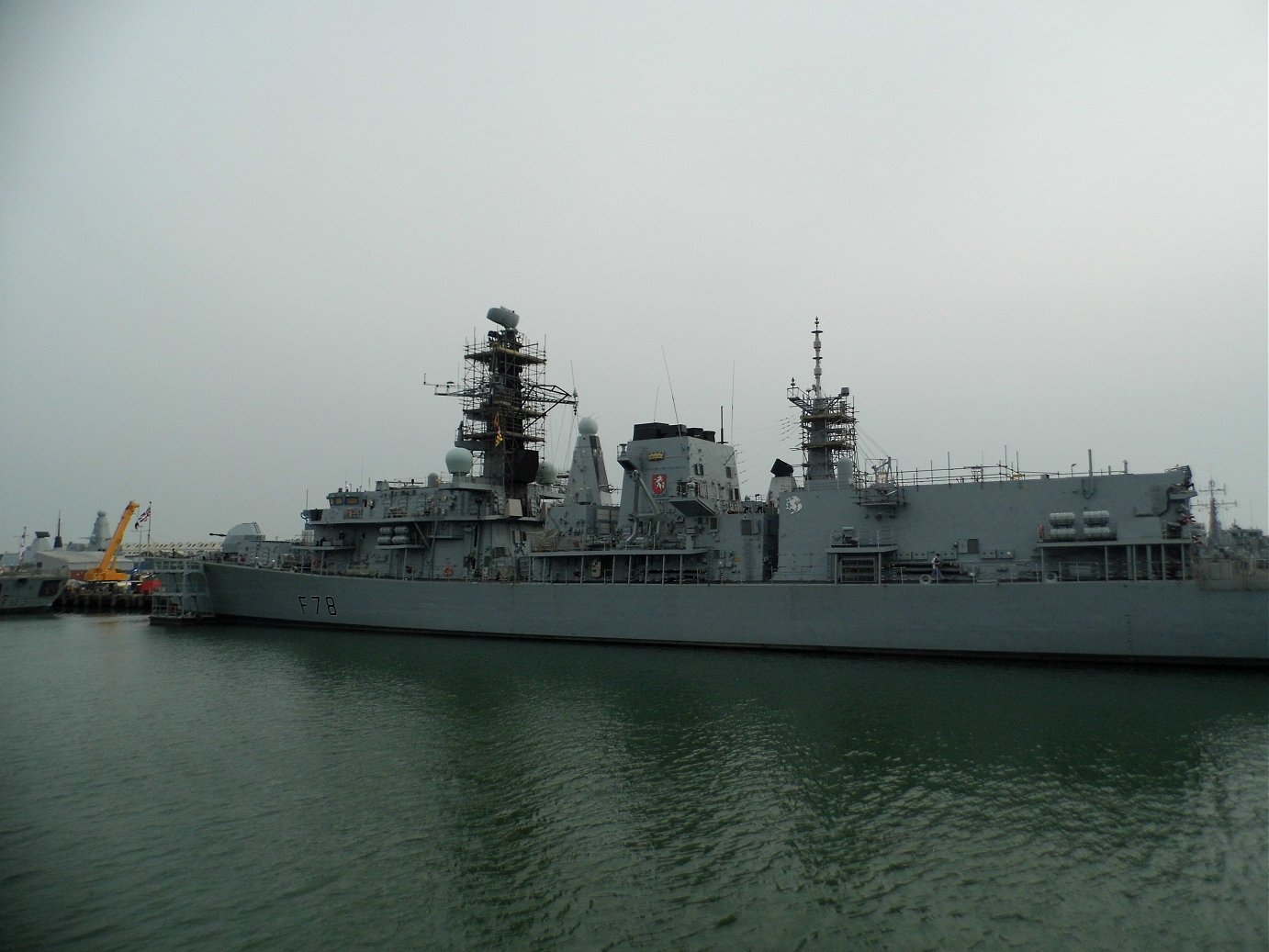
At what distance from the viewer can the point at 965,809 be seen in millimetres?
10234

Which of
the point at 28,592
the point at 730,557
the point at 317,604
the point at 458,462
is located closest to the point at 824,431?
the point at 730,557

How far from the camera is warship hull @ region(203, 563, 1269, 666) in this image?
1825 cm

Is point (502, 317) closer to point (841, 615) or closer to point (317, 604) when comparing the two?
point (317, 604)

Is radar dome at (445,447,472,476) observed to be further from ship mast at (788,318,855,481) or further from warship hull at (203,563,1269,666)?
ship mast at (788,318,855,481)

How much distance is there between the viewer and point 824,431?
85.7 feet

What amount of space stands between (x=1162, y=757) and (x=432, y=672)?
658 inches

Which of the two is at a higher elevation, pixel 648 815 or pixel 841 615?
pixel 841 615

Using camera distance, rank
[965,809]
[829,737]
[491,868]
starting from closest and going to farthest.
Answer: [491,868] → [965,809] → [829,737]

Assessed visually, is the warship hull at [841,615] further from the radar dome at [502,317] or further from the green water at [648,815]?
the radar dome at [502,317]

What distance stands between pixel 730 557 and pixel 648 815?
49.2ft

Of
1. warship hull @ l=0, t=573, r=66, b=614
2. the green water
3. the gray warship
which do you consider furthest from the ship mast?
warship hull @ l=0, t=573, r=66, b=614

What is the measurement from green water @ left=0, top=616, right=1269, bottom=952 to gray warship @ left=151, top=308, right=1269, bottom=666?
2118 mm

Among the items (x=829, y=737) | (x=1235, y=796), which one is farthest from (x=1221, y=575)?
(x=829, y=737)

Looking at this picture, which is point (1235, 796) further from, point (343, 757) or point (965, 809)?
point (343, 757)
